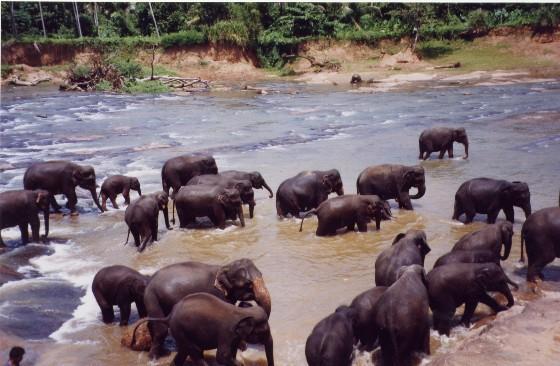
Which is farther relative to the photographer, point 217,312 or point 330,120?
point 330,120

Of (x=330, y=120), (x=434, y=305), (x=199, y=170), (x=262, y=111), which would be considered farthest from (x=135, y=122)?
(x=434, y=305)

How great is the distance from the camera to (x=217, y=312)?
535 cm

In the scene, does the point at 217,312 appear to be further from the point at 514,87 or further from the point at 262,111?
the point at 514,87

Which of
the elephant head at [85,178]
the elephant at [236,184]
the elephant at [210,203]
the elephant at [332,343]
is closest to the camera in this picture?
the elephant at [332,343]

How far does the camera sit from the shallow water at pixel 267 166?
6.97 m

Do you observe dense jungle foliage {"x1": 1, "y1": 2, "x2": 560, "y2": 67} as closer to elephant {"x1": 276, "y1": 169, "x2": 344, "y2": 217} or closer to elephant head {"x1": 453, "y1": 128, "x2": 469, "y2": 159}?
elephant head {"x1": 453, "y1": 128, "x2": 469, "y2": 159}

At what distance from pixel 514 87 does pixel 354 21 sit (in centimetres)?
2385

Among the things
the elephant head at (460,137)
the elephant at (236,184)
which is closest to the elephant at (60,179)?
the elephant at (236,184)

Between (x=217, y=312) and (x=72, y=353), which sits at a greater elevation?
(x=217, y=312)

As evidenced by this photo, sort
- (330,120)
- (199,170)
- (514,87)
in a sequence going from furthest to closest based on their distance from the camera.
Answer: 1. (514,87)
2. (330,120)
3. (199,170)

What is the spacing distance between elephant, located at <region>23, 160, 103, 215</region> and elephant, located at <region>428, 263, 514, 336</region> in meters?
7.58

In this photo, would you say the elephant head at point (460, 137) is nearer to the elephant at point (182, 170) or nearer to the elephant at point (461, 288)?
the elephant at point (182, 170)

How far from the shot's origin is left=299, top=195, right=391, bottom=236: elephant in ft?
31.5

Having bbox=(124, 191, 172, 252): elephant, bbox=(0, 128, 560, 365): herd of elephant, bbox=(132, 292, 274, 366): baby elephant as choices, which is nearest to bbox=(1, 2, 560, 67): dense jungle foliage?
bbox=(0, 128, 560, 365): herd of elephant
